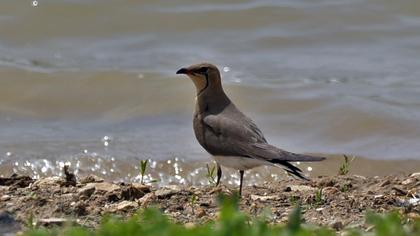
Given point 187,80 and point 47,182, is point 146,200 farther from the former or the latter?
point 187,80

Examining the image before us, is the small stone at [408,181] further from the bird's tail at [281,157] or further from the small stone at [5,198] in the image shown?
the small stone at [5,198]

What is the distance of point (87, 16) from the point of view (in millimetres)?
16359

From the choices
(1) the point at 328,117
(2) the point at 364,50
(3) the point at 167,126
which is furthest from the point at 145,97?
(2) the point at 364,50

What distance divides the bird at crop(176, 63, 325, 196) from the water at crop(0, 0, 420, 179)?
2238mm

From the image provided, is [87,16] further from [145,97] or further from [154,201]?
[154,201]

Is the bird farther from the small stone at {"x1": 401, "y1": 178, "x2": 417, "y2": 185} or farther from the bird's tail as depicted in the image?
the small stone at {"x1": 401, "y1": 178, "x2": 417, "y2": 185}

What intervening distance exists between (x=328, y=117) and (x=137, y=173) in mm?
2599

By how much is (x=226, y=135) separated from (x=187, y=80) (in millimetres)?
5818

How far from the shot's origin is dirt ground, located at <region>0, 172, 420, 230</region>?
6766 millimetres

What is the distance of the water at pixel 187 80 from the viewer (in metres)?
11.2

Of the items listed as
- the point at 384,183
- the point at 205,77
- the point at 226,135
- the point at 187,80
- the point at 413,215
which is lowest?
the point at 384,183

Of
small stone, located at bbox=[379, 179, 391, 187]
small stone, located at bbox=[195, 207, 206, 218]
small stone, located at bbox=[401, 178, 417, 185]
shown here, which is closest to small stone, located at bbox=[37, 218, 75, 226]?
small stone, located at bbox=[195, 207, 206, 218]

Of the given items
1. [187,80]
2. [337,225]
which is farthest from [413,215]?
[187,80]

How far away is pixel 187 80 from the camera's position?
13.6m
